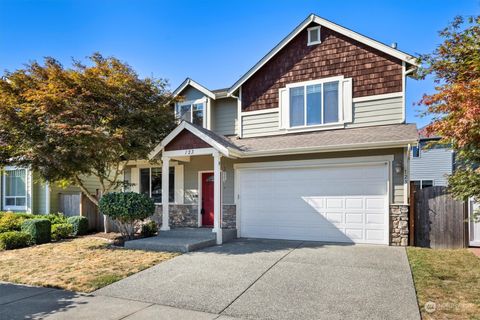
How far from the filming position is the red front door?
12.8 meters

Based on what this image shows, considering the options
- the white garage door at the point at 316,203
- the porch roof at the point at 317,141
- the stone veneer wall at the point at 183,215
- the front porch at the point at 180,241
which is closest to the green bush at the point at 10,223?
the stone veneer wall at the point at 183,215

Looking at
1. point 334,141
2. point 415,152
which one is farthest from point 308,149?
point 415,152

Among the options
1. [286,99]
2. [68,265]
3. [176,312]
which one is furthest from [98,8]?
[176,312]

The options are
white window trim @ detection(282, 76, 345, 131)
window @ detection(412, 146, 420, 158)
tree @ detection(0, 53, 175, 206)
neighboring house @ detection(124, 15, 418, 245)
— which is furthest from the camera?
window @ detection(412, 146, 420, 158)

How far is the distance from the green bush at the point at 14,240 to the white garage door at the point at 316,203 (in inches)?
294

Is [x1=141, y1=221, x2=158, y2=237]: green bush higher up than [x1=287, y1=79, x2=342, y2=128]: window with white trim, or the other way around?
[x1=287, y1=79, x2=342, y2=128]: window with white trim

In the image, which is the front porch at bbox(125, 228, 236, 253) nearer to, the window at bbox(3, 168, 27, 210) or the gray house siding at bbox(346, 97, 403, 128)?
the gray house siding at bbox(346, 97, 403, 128)

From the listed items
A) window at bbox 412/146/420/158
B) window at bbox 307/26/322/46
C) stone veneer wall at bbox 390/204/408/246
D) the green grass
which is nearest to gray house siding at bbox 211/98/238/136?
window at bbox 307/26/322/46

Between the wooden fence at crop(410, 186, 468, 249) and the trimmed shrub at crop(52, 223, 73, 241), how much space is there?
41.2 ft

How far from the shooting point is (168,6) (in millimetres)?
11305

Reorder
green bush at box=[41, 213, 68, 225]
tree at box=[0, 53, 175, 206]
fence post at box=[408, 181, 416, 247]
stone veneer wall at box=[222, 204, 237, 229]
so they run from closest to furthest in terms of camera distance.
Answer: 1. fence post at box=[408, 181, 416, 247]
2. tree at box=[0, 53, 175, 206]
3. stone veneer wall at box=[222, 204, 237, 229]
4. green bush at box=[41, 213, 68, 225]

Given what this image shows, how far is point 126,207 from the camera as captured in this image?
1046cm

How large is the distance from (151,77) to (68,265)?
23.5 feet

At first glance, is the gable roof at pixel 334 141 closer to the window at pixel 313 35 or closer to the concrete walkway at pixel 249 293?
the concrete walkway at pixel 249 293
